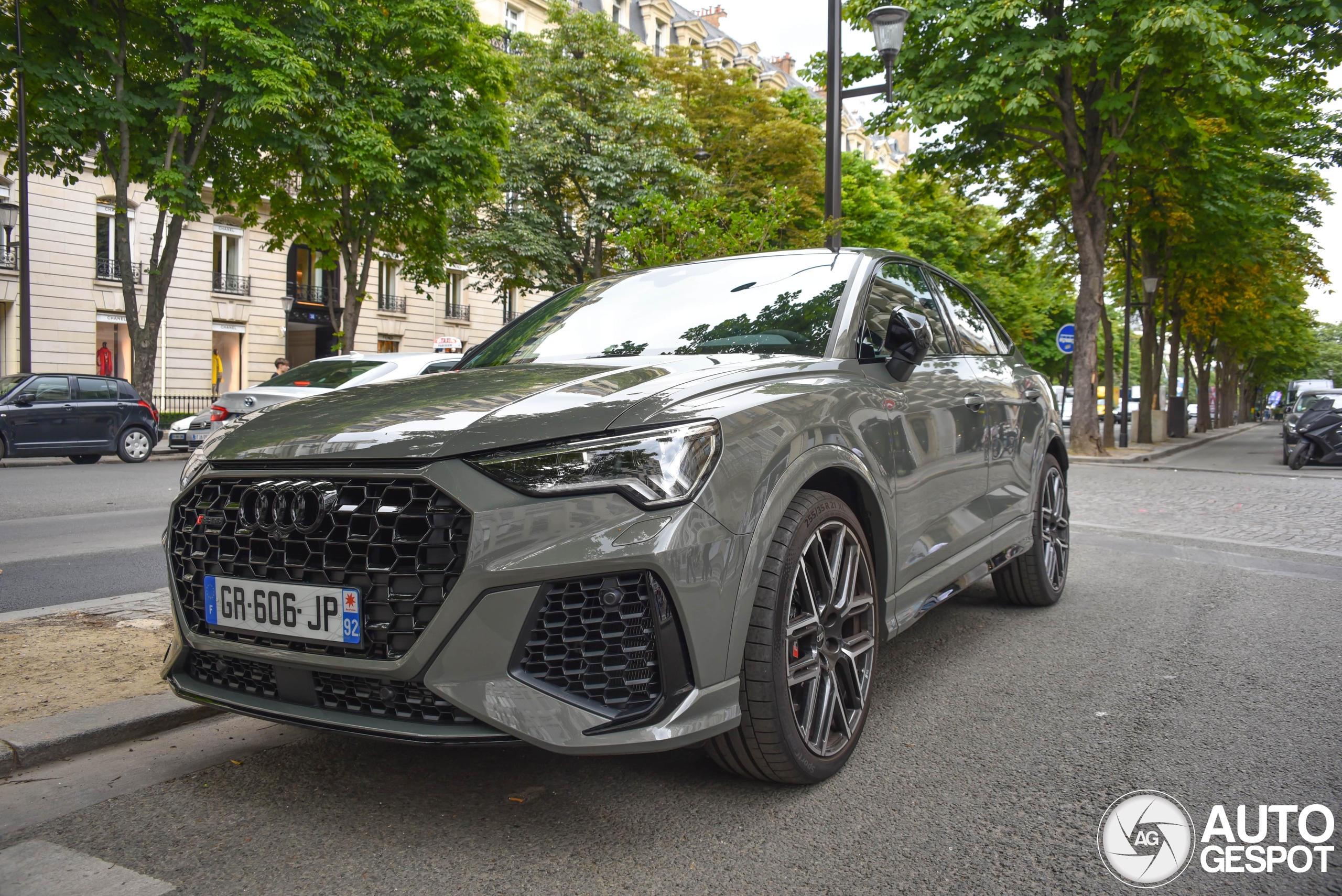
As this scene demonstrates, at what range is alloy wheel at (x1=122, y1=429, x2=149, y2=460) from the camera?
17844 millimetres

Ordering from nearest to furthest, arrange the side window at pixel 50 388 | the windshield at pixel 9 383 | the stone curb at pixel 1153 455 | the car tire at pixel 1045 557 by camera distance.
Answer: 1. the car tire at pixel 1045 557
2. the windshield at pixel 9 383
3. the side window at pixel 50 388
4. the stone curb at pixel 1153 455

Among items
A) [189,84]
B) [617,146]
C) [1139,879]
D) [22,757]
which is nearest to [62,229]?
[189,84]

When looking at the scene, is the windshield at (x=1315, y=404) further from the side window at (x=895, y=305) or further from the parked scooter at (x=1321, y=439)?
the side window at (x=895, y=305)

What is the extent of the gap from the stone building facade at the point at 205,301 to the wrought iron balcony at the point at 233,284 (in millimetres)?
38

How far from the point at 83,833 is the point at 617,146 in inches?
1151

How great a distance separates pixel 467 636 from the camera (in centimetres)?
229

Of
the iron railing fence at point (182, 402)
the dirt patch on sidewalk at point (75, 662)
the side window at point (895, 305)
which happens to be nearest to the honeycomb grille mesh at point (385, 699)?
the dirt patch on sidewalk at point (75, 662)

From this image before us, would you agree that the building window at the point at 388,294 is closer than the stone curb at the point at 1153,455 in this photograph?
→ No

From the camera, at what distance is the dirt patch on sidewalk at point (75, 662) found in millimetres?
3551

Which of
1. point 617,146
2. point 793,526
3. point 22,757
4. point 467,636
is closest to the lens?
point 467,636

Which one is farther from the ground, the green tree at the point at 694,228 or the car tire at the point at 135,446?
the green tree at the point at 694,228

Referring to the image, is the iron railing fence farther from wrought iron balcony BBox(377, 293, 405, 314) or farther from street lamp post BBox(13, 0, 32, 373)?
street lamp post BBox(13, 0, 32, 373)

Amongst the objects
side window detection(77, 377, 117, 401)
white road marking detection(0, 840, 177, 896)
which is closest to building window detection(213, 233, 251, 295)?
side window detection(77, 377, 117, 401)

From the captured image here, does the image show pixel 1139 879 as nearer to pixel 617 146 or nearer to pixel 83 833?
pixel 83 833
